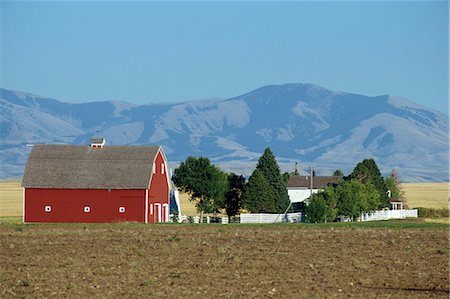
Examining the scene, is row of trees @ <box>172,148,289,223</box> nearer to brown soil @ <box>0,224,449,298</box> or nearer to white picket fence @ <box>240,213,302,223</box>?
white picket fence @ <box>240,213,302,223</box>

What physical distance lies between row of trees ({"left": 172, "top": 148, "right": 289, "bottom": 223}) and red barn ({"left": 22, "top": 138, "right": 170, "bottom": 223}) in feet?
32.4

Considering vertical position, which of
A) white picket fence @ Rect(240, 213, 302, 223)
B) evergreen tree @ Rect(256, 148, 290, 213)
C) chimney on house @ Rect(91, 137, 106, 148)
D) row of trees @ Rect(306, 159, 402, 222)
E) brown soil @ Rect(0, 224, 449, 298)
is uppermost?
chimney on house @ Rect(91, 137, 106, 148)

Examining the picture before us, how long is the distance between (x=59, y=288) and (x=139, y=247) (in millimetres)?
12708

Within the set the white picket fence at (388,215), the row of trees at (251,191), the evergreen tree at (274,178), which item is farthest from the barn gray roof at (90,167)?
the white picket fence at (388,215)

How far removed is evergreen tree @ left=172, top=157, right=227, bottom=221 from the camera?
88.0m

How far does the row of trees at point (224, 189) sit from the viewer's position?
87500 millimetres

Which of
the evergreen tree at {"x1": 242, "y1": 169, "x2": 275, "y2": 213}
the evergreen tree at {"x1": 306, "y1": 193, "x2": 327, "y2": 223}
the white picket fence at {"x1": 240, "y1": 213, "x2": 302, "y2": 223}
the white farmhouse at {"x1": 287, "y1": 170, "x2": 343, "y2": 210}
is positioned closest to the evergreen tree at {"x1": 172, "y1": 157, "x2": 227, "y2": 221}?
the evergreen tree at {"x1": 242, "y1": 169, "x2": 275, "y2": 213}

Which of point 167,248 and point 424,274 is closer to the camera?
point 424,274

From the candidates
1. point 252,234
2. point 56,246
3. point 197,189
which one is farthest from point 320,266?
point 197,189

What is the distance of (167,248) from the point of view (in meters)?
39.3

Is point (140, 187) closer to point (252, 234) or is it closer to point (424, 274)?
point (252, 234)

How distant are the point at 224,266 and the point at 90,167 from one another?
45.1 meters

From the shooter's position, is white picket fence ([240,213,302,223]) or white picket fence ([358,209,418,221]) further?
white picket fence ([358,209,418,221])

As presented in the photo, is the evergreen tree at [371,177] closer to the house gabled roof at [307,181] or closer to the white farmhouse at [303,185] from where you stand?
the white farmhouse at [303,185]
